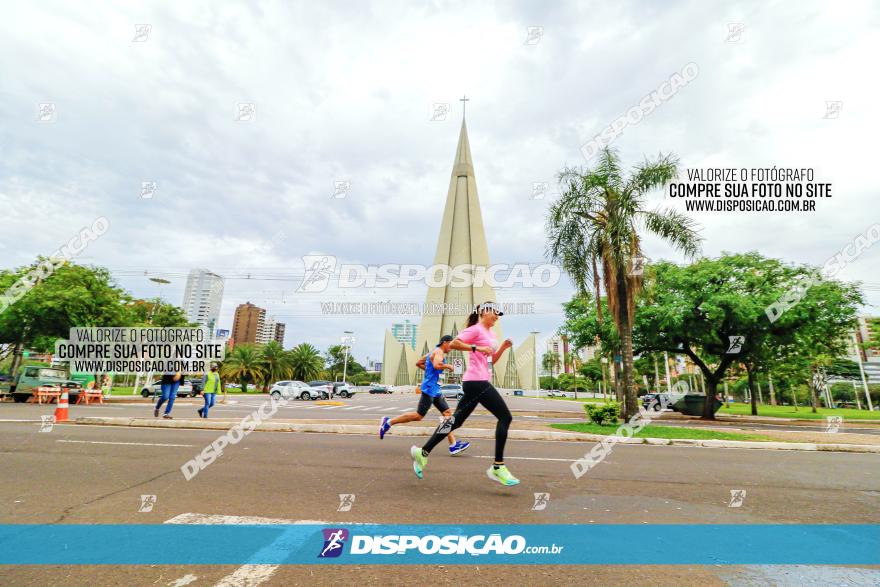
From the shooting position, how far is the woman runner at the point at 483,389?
177 inches

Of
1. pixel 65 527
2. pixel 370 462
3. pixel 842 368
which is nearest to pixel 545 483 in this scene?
Answer: pixel 370 462

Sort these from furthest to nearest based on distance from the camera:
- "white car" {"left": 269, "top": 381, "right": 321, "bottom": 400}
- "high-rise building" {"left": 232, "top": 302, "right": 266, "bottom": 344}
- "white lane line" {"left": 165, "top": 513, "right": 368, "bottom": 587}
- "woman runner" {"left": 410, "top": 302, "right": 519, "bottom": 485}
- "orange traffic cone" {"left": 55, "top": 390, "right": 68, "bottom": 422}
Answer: "high-rise building" {"left": 232, "top": 302, "right": 266, "bottom": 344}
"white car" {"left": 269, "top": 381, "right": 321, "bottom": 400}
"orange traffic cone" {"left": 55, "top": 390, "right": 68, "bottom": 422}
"woman runner" {"left": 410, "top": 302, "right": 519, "bottom": 485}
"white lane line" {"left": 165, "top": 513, "right": 368, "bottom": 587}

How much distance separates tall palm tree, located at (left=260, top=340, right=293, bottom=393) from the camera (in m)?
46.7

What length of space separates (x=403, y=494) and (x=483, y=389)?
4.37 ft

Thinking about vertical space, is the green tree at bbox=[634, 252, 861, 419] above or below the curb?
above

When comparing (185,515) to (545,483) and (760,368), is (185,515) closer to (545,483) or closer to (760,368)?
(545,483)

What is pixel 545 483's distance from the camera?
481 centimetres

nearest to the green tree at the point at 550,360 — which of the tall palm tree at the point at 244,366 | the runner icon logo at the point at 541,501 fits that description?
the tall palm tree at the point at 244,366

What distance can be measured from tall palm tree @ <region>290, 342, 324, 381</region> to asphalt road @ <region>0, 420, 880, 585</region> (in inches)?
1815

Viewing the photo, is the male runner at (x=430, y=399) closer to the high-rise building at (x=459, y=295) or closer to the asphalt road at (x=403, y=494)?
the asphalt road at (x=403, y=494)

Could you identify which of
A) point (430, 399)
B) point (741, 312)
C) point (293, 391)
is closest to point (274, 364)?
A: point (293, 391)

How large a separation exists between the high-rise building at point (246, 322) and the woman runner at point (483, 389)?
111073 mm

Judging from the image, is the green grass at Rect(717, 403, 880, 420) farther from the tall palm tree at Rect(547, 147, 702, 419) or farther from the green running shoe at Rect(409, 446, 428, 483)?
the green running shoe at Rect(409, 446, 428, 483)

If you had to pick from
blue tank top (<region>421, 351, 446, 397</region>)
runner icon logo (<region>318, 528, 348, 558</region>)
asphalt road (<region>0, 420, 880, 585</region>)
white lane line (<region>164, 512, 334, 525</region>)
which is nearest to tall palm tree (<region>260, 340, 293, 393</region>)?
asphalt road (<region>0, 420, 880, 585</region>)
